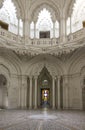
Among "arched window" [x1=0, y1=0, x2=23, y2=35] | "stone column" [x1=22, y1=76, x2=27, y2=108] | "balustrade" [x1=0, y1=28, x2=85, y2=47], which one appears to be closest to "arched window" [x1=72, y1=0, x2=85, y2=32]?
"balustrade" [x1=0, y1=28, x2=85, y2=47]

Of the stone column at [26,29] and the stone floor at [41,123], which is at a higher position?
the stone column at [26,29]

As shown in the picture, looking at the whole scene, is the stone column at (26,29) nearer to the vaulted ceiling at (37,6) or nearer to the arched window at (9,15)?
the vaulted ceiling at (37,6)

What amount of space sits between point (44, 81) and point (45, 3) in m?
7.92

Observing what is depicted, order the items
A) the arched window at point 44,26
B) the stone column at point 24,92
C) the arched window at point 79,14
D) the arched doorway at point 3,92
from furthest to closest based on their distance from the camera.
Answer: the arched window at point 44,26 → the arched window at point 79,14 → the arched doorway at point 3,92 → the stone column at point 24,92

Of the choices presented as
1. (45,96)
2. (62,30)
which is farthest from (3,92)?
(62,30)

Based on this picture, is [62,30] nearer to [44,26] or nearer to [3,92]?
[44,26]

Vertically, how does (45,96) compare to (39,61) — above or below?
below

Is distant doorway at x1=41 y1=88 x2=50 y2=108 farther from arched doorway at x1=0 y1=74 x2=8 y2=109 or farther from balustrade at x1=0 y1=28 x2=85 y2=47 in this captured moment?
balustrade at x1=0 y1=28 x2=85 y2=47

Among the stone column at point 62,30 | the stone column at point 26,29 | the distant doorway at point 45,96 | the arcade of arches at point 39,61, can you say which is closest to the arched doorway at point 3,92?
the arcade of arches at point 39,61

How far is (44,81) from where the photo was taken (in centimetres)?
1930

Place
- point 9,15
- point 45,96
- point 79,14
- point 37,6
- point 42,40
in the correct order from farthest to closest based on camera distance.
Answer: point 45,96
point 9,15
point 79,14
point 37,6
point 42,40

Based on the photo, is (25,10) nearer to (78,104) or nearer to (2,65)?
(2,65)

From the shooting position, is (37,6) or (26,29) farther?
(37,6)

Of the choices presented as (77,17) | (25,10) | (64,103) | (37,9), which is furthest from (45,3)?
(64,103)
